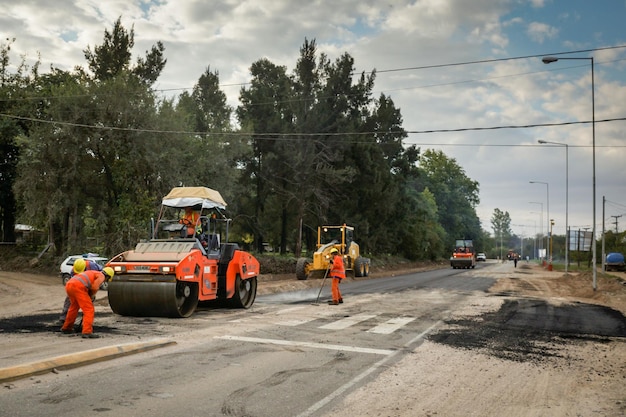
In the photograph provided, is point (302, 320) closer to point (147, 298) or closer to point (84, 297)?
point (147, 298)

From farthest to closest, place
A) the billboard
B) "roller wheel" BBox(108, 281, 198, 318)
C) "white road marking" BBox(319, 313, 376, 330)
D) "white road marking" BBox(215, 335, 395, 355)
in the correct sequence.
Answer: the billboard
"roller wheel" BBox(108, 281, 198, 318)
"white road marking" BBox(319, 313, 376, 330)
"white road marking" BBox(215, 335, 395, 355)

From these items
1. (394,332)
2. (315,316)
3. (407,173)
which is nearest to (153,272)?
(315,316)

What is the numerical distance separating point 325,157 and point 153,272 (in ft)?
98.4

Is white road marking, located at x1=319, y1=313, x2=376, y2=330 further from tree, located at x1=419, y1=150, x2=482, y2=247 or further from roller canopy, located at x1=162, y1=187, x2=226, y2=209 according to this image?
tree, located at x1=419, y1=150, x2=482, y2=247

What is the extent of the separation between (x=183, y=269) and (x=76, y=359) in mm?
4943

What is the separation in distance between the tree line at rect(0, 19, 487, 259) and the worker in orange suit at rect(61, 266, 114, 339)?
62.4 ft

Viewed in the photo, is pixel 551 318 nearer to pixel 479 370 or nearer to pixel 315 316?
pixel 315 316

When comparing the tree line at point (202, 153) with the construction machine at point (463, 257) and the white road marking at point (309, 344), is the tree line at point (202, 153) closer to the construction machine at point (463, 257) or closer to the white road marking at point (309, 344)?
the construction machine at point (463, 257)

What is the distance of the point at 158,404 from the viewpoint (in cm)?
611

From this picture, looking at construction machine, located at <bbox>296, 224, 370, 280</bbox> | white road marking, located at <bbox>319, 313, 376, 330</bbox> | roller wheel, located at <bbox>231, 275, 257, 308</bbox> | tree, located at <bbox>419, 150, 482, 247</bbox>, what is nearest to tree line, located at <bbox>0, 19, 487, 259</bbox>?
construction machine, located at <bbox>296, 224, 370, 280</bbox>

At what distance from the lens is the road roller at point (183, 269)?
12766 millimetres

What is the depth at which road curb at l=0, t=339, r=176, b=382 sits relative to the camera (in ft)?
22.9

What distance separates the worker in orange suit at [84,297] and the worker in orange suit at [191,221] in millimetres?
3909

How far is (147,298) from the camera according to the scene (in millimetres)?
12812
